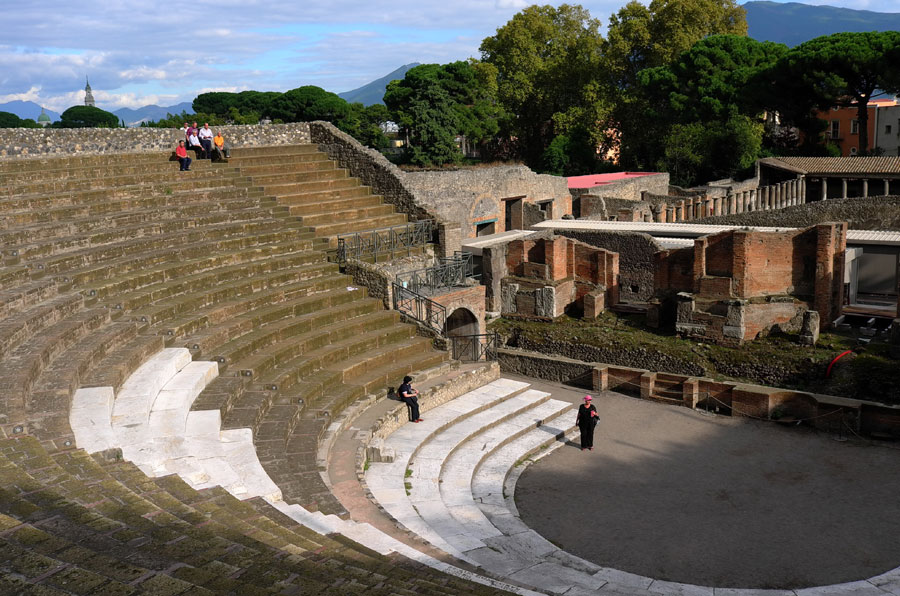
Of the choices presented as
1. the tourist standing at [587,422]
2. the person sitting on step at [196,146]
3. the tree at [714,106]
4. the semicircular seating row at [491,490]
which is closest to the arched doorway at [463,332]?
the semicircular seating row at [491,490]

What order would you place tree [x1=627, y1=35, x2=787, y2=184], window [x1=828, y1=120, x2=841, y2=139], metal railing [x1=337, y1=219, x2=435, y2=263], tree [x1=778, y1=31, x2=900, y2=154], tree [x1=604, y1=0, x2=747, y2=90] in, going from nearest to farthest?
1. metal railing [x1=337, y1=219, x2=435, y2=263]
2. tree [x1=778, y1=31, x2=900, y2=154]
3. tree [x1=627, y1=35, x2=787, y2=184]
4. tree [x1=604, y1=0, x2=747, y2=90]
5. window [x1=828, y1=120, x2=841, y2=139]

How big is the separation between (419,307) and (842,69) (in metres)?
32.1

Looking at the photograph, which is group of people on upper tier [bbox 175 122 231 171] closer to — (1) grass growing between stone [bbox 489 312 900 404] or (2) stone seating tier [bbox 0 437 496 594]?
(1) grass growing between stone [bbox 489 312 900 404]

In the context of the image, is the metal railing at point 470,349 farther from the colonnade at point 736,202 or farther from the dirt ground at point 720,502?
the colonnade at point 736,202

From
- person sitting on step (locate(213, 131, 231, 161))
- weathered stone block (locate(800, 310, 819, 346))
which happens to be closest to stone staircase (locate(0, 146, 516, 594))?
person sitting on step (locate(213, 131, 231, 161))

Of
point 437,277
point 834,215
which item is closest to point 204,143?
point 437,277

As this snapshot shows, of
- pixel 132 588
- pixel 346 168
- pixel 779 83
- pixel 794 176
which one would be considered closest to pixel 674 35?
pixel 779 83

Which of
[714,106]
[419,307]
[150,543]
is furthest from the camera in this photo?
[714,106]

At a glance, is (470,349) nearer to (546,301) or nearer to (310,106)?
(546,301)

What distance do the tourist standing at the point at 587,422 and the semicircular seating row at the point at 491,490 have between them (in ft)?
1.74

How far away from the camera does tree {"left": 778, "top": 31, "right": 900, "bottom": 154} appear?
3844cm

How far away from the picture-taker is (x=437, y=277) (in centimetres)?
1866

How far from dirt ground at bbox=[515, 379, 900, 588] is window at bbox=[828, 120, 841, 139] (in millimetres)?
45116

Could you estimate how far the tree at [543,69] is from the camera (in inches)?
1959
